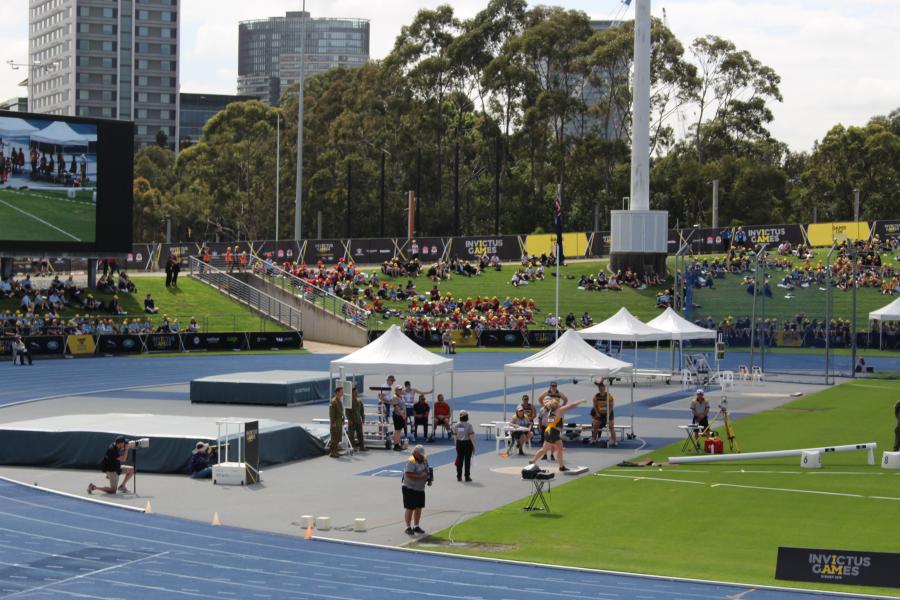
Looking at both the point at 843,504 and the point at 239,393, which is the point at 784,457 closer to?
the point at 843,504

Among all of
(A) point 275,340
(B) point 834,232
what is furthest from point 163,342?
(B) point 834,232

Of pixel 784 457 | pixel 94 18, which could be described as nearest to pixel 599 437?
pixel 784 457

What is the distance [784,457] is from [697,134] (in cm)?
9290

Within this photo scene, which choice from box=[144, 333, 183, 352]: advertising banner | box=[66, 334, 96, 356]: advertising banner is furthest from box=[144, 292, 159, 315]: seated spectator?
box=[66, 334, 96, 356]: advertising banner

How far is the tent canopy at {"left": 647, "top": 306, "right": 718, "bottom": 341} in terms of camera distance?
47.7 m

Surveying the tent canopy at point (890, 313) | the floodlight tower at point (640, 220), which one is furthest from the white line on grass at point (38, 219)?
the tent canopy at point (890, 313)

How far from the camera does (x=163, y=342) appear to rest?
6025 centimetres

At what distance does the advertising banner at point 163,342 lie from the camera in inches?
2351

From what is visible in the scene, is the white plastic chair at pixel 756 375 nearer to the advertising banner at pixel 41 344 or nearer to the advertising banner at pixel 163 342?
the advertising banner at pixel 163 342

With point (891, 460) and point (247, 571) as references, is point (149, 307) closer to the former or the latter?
point (891, 460)

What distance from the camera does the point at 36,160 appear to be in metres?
59.2

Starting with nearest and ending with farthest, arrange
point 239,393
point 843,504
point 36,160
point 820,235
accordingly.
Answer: point 843,504 < point 239,393 < point 36,160 < point 820,235

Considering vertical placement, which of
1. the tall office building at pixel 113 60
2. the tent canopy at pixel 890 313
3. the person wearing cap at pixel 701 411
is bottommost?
the person wearing cap at pixel 701 411

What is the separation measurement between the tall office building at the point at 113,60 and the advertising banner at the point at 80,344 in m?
126
